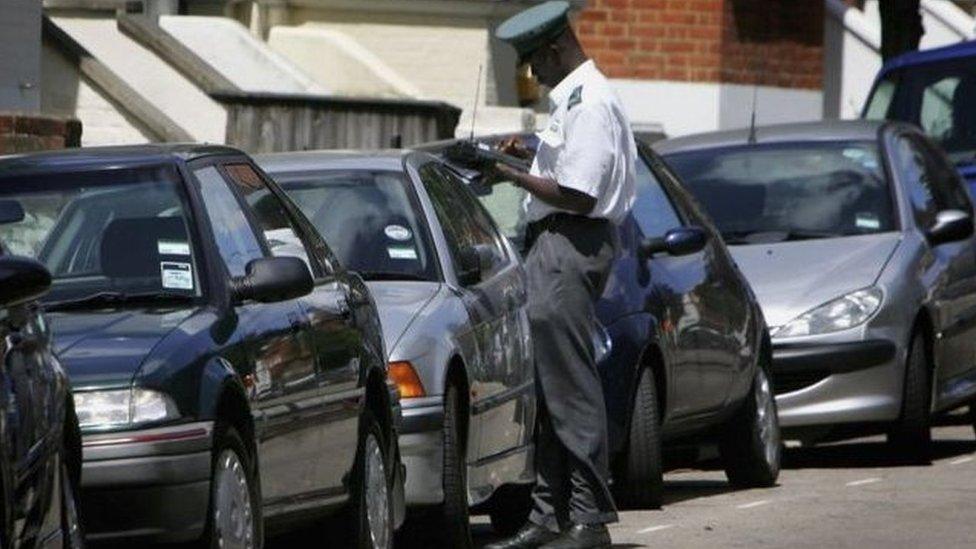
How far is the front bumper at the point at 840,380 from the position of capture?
1488 centimetres

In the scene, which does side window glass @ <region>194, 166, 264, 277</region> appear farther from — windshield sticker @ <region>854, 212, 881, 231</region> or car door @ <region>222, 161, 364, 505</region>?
windshield sticker @ <region>854, 212, 881, 231</region>

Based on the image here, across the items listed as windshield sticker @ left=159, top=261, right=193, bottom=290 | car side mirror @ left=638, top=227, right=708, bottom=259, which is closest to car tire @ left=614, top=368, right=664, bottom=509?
car side mirror @ left=638, top=227, right=708, bottom=259

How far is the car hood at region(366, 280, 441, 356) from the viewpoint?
1101 centimetres

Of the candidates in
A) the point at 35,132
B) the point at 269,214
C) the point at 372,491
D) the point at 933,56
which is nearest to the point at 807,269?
the point at 35,132

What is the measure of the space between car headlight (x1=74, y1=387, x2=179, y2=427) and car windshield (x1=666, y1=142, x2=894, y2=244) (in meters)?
7.74

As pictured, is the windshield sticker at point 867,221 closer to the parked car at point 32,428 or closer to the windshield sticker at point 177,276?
the windshield sticker at point 177,276

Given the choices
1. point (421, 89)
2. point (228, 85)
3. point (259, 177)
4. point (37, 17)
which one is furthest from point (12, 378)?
point (421, 89)

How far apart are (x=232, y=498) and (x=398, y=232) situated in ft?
10.3

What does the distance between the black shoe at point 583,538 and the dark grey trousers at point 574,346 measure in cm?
3

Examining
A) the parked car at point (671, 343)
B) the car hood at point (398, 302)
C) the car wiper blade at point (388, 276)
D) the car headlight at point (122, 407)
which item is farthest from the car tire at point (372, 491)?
the parked car at point (671, 343)

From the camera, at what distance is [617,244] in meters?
11.1

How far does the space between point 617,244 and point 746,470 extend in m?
3.28

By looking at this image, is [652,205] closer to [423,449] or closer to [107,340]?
[423,449]

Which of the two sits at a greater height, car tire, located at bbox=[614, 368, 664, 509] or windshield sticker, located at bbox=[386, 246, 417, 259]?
windshield sticker, located at bbox=[386, 246, 417, 259]
